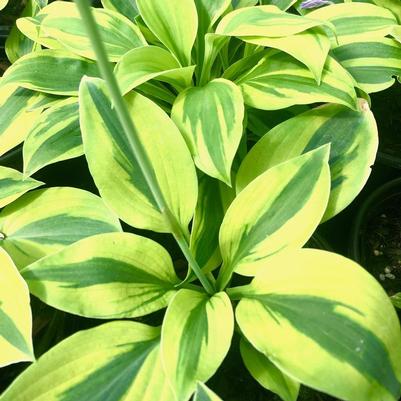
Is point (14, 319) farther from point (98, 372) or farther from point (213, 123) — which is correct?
point (213, 123)

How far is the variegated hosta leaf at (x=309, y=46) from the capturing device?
653 mm

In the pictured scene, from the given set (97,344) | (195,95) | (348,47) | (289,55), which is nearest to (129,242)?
(97,344)

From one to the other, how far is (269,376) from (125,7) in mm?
656

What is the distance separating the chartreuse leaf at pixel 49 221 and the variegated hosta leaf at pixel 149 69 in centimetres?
16

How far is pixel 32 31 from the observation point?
0.84 m

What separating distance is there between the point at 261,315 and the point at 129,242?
177 millimetres

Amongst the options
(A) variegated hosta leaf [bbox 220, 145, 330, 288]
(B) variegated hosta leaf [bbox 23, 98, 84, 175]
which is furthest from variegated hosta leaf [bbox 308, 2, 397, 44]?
(B) variegated hosta leaf [bbox 23, 98, 84, 175]

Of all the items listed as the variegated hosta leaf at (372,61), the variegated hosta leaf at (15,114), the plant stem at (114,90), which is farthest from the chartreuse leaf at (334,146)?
the variegated hosta leaf at (15,114)

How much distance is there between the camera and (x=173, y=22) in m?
0.74

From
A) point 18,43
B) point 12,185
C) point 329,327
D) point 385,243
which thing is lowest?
point 385,243

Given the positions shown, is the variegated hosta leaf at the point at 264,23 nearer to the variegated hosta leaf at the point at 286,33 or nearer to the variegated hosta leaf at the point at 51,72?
the variegated hosta leaf at the point at 286,33

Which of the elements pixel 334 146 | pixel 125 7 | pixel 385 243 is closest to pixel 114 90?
pixel 334 146

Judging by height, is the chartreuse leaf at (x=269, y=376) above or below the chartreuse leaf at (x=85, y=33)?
below

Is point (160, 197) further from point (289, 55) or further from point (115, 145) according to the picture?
point (289, 55)
